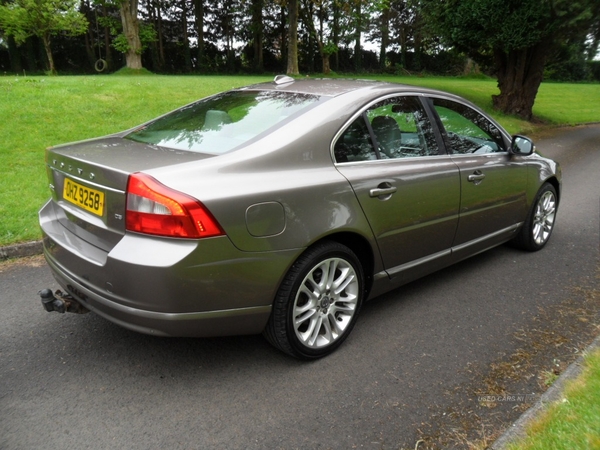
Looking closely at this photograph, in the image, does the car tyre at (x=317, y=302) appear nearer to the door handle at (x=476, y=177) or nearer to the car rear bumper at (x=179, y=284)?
the car rear bumper at (x=179, y=284)

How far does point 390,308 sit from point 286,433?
1586mm

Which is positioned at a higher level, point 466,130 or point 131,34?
point 131,34

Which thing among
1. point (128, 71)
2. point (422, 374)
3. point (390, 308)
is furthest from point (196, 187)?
point (128, 71)

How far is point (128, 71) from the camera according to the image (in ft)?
81.2

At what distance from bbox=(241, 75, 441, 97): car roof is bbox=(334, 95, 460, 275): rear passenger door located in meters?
0.12

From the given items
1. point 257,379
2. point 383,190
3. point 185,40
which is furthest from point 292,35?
point 257,379

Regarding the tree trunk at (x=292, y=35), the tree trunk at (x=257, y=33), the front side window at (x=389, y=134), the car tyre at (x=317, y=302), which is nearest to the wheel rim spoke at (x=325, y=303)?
the car tyre at (x=317, y=302)

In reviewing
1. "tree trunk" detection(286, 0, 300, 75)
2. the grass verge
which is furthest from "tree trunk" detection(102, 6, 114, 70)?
the grass verge

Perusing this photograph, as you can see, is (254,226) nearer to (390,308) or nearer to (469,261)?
(390,308)

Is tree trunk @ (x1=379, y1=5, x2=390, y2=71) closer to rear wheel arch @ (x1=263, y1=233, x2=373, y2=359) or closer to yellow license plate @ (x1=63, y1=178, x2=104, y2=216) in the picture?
rear wheel arch @ (x1=263, y1=233, x2=373, y2=359)

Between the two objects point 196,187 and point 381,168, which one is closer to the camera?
point 196,187

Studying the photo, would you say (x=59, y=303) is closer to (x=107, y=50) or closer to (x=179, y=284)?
(x=179, y=284)

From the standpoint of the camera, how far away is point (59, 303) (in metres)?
2.72

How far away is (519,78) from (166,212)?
52.6ft
